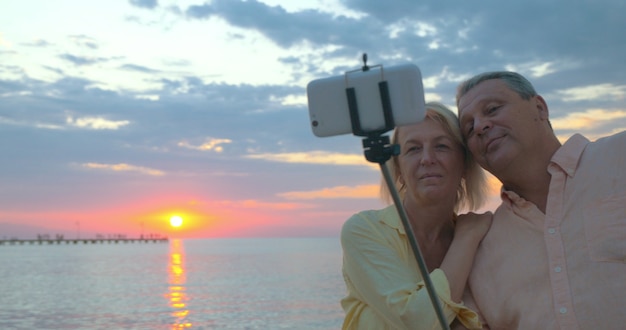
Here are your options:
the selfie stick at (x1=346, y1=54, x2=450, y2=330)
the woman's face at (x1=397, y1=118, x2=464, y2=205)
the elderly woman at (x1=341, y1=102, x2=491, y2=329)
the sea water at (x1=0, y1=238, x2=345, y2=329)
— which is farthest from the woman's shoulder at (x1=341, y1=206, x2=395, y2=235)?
the sea water at (x1=0, y1=238, x2=345, y2=329)

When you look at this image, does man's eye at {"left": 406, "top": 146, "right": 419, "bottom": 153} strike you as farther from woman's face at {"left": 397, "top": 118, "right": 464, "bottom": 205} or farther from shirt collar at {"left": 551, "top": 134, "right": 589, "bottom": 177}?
shirt collar at {"left": 551, "top": 134, "right": 589, "bottom": 177}

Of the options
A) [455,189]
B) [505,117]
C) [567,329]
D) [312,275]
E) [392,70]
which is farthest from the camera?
[312,275]

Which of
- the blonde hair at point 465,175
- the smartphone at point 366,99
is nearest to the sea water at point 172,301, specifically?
the blonde hair at point 465,175

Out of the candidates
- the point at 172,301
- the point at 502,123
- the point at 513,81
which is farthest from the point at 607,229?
the point at 172,301

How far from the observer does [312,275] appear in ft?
170

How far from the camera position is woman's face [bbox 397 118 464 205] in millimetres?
3307

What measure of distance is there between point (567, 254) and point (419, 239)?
77 cm

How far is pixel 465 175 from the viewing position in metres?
3.67

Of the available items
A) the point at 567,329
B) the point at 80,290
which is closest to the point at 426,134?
the point at 567,329

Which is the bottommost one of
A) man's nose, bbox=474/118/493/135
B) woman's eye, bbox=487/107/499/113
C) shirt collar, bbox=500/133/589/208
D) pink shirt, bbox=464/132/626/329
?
pink shirt, bbox=464/132/626/329

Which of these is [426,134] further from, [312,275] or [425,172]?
[312,275]

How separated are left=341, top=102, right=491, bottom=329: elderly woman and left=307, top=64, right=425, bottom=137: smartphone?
1044mm

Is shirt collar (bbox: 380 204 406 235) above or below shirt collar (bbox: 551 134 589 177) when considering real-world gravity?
below

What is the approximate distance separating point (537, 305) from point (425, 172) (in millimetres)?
769
